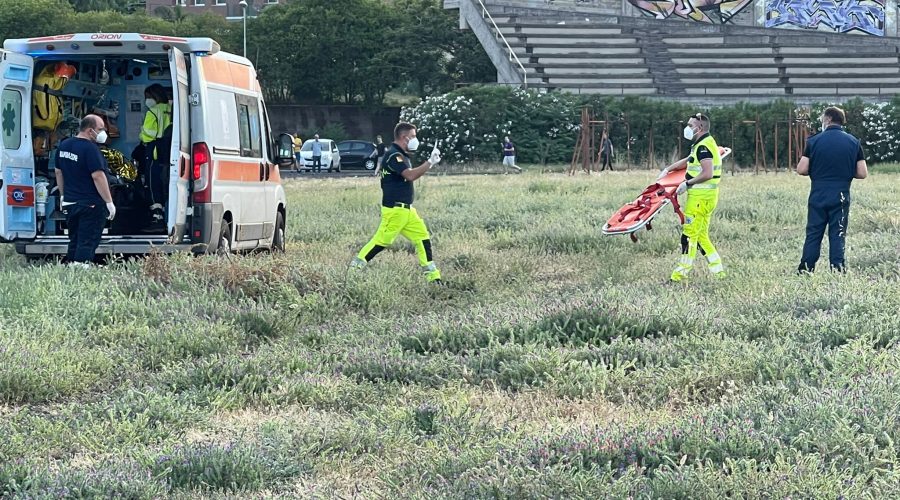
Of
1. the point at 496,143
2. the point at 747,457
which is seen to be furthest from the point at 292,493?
the point at 496,143

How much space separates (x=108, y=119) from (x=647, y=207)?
628 cm

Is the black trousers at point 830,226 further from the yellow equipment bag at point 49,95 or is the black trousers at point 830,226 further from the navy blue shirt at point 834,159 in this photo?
the yellow equipment bag at point 49,95

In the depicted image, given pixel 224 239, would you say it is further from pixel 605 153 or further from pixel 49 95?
pixel 605 153

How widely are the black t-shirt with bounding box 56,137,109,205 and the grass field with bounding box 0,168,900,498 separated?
93 cm

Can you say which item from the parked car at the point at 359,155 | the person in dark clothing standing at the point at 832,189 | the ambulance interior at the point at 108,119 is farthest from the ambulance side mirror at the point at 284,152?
the parked car at the point at 359,155

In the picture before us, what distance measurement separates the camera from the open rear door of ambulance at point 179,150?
1230 centimetres

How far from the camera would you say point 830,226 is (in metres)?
12.6

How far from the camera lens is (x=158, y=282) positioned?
Answer: 35.5 feet

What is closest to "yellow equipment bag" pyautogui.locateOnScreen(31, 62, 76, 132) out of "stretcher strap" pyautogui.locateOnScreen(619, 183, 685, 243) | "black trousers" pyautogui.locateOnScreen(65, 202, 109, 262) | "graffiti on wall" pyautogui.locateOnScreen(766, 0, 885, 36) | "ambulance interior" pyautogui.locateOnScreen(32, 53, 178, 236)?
"ambulance interior" pyautogui.locateOnScreen(32, 53, 178, 236)

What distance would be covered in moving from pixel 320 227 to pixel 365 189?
10335 millimetres

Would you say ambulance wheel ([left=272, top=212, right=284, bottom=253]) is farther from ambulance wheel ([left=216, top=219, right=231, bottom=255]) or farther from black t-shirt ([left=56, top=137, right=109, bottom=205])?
black t-shirt ([left=56, top=137, right=109, bottom=205])

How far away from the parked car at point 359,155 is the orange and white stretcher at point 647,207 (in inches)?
1443

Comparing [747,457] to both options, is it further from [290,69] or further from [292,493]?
[290,69]

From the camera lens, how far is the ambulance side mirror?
52.5 feet
